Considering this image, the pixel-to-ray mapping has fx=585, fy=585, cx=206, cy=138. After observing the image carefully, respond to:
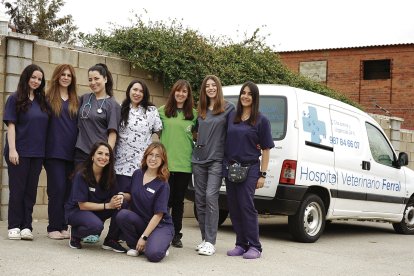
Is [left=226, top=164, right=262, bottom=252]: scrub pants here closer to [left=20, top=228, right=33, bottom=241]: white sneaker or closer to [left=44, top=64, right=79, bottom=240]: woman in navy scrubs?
[left=44, top=64, right=79, bottom=240]: woman in navy scrubs

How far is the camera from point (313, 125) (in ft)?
25.6

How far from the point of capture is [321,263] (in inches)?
251

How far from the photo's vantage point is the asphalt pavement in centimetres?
521

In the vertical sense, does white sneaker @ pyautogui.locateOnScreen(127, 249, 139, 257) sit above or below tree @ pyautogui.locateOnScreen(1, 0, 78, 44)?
below

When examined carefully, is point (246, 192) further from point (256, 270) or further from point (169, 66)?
point (169, 66)

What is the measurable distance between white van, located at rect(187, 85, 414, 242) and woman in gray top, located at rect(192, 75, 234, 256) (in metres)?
1.28

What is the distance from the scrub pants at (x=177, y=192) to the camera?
6.37 metres

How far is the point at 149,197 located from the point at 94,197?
22.8 inches

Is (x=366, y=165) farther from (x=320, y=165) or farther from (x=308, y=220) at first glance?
(x=308, y=220)

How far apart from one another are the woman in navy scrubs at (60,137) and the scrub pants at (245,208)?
1.76m

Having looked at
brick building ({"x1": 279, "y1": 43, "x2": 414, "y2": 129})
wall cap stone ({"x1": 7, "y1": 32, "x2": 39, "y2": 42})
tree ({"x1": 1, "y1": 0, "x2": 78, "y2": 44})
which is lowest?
wall cap stone ({"x1": 7, "y1": 32, "x2": 39, "y2": 42})

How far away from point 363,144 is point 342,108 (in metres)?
0.66

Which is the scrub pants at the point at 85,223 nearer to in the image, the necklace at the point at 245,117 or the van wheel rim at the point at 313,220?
the necklace at the point at 245,117

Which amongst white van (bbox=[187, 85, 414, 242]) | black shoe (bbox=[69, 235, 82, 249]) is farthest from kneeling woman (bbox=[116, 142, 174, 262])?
white van (bbox=[187, 85, 414, 242])
